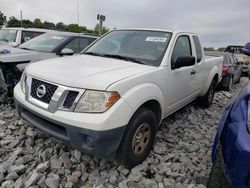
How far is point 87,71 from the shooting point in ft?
9.42

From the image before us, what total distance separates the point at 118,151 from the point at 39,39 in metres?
4.39

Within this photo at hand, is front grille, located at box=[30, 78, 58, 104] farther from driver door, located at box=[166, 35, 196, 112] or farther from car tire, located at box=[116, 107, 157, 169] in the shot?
driver door, located at box=[166, 35, 196, 112]

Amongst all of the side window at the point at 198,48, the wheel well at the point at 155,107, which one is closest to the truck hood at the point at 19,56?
the wheel well at the point at 155,107

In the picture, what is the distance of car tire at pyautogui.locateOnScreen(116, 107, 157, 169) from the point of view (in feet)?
9.03

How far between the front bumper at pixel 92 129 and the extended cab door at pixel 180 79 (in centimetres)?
122

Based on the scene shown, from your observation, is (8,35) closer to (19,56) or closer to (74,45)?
(74,45)

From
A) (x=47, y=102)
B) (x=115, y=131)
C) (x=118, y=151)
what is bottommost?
(x=118, y=151)

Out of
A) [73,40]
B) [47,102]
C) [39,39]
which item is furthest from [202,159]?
[39,39]

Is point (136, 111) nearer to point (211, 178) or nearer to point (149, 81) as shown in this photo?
point (149, 81)

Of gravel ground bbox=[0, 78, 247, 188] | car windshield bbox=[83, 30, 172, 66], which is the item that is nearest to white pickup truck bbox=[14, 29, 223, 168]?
car windshield bbox=[83, 30, 172, 66]

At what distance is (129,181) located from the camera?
286cm

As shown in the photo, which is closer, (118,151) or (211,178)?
(211,178)

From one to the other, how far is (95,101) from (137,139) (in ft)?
2.70

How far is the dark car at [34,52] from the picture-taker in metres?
4.58
